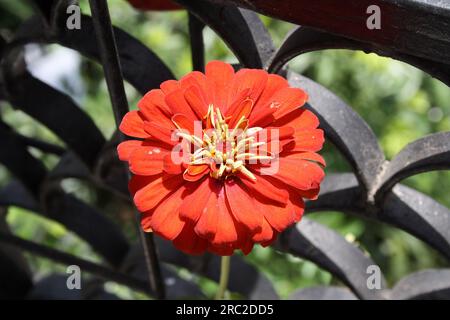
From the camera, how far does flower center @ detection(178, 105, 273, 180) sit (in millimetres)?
564

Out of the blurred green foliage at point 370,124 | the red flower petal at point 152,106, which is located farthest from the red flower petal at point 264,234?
the blurred green foliage at point 370,124

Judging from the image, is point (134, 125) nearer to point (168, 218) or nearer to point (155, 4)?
point (168, 218)

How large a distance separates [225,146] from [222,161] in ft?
0.04

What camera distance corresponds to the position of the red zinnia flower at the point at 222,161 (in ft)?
1.80

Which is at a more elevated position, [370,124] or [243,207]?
[370,124]

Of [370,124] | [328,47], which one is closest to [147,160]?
[328,47]

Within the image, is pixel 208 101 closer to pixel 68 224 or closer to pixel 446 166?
pixel 446 166

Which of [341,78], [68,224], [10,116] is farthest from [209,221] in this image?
[10,116]

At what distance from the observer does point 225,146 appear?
1.88 feet

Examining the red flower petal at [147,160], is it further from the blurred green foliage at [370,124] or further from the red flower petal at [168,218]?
the blurred green foliage at [370,124]

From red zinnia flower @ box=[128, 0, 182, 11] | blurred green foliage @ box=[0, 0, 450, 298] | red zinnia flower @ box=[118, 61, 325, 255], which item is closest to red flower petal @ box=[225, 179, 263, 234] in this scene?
red zinnia flower @ box=[118, 61, 325, 255]

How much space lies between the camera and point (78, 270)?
2.75 ft

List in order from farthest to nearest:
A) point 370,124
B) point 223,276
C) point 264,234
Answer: point 370,124
point 223,276
point 264,234
